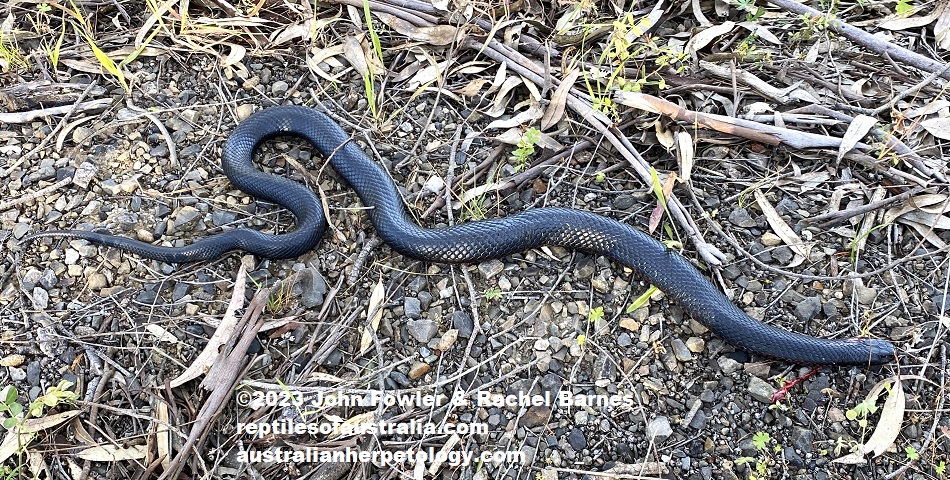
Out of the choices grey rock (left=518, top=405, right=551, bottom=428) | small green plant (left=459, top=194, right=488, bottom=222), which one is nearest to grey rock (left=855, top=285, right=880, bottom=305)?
grey rock (left=518, top=405, right=551, bottom=428)

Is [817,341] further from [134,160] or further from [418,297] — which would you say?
[134,160]

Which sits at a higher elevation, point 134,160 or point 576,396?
point 134,160

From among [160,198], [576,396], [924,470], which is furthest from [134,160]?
[924,470]

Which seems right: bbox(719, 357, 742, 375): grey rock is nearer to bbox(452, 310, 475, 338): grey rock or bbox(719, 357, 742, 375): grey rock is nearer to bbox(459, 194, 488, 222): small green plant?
bbox(452, 310, 475, 338): grey rock

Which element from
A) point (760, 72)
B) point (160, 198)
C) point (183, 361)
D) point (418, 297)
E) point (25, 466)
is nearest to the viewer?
point (25, 466)

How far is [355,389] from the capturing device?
13.2ft

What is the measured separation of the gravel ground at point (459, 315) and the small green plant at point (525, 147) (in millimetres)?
159

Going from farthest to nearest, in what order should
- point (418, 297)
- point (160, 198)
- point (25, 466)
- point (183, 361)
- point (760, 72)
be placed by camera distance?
point (760, 72), point (160, 198), point (418, 297), point (183, 361), point (25, 466)

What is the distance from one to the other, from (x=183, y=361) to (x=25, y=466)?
38.9 inches

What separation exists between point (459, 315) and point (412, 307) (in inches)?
12.0

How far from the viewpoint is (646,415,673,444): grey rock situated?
12.9ft

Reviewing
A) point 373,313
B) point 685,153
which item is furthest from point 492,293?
point 685,153

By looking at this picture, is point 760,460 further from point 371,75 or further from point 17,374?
point 17,374

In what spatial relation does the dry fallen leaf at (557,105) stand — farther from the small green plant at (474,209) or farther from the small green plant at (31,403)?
the small green plant at (31,403)
